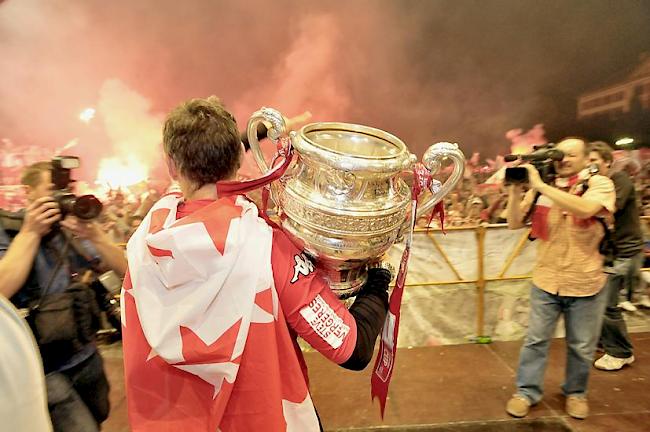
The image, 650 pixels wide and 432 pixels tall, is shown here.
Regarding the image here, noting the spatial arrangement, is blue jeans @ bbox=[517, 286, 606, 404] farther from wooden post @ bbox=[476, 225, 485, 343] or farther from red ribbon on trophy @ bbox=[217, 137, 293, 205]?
red ribbon on trophy @ bbox=[217, 137, 293, 205]

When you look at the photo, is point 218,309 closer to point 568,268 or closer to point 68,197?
point 68,197

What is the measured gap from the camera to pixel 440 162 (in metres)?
1.15

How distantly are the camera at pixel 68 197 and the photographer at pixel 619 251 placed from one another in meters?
2.63

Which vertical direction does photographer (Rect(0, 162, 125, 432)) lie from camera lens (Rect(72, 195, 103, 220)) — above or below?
below

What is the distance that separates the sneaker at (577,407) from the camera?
2.56 m

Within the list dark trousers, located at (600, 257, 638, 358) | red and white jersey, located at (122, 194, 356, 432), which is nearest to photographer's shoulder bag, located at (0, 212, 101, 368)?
red and white jersey, located at (122, 194, 356, 432)

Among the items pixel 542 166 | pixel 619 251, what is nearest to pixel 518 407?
pixel 619 251

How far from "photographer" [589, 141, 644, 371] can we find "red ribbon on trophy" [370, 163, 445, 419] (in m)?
2.03

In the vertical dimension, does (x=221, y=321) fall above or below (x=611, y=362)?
above

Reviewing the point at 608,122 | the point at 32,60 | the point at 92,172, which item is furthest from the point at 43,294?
the point at 608,122

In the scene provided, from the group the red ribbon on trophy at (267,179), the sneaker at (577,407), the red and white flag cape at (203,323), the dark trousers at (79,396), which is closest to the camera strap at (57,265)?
the dark trousers at (79,396)

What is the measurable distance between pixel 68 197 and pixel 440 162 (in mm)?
1141

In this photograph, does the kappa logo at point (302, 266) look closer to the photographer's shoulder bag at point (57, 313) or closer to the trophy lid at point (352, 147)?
the trophy lid at point (352, 147)

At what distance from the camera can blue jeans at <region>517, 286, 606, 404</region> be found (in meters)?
2.46
